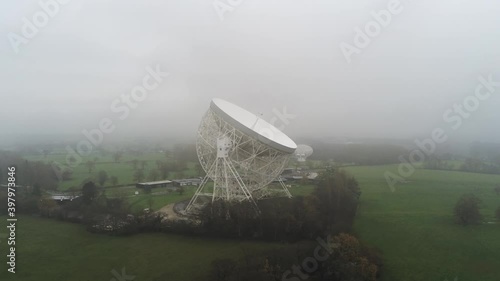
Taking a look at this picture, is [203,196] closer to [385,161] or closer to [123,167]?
[123,167]

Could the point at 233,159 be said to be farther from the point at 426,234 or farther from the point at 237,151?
the point at 426,234

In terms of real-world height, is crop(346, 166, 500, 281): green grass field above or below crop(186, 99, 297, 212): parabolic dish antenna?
below

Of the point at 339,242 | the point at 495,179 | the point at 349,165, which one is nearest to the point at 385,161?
the point at 349,165

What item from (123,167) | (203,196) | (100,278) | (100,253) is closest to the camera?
(100,278)

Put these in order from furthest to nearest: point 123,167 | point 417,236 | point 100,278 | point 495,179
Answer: point 123,167, point 495,179, point 417,236, point 100,278

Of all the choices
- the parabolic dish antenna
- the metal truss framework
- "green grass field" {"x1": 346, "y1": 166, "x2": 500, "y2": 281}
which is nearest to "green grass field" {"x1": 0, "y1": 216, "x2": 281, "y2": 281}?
the metal truss framework

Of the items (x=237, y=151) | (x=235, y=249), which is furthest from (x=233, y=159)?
(x=235, y=249)

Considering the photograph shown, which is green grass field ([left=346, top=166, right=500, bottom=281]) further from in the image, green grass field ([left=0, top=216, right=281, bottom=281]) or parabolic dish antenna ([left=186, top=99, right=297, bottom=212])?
parabolic dish antenna ([left=186, top=99, right=297, bottom=212])
